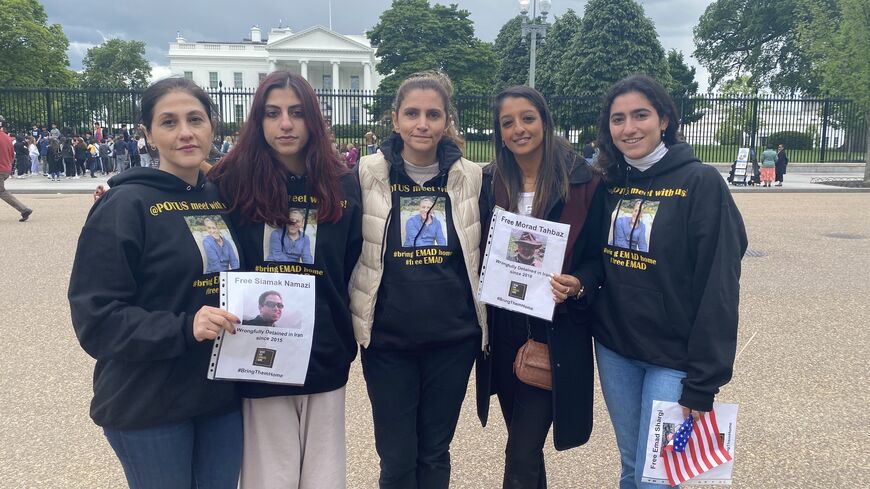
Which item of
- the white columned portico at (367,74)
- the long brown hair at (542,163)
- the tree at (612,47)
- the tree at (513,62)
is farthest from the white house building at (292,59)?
the long brown hair at (542,163)

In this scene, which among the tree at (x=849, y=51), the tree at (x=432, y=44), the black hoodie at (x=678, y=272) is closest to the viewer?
the black hoodie at (x=678, y=272)

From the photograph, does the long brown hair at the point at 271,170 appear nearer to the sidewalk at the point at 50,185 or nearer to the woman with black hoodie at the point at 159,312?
the woman with black hoodie at the point at 159,312

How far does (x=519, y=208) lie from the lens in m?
2.96

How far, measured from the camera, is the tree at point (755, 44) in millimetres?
46375

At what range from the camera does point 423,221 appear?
2.77 metres

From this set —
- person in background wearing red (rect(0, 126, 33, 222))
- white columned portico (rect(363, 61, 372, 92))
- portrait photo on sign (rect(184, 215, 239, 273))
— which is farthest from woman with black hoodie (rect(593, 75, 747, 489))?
white columned portico (rect(363, 61, 372, 92))

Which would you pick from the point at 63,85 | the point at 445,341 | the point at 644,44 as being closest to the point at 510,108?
the point at 445,341

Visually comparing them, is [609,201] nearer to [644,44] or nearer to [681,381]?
[681,381]

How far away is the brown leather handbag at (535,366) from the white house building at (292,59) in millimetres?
67878

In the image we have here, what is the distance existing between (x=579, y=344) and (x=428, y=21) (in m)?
52.8

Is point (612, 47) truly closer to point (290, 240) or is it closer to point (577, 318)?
point (577, 318)

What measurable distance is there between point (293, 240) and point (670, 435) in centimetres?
165

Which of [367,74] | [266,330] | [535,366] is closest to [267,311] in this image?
[266,330]

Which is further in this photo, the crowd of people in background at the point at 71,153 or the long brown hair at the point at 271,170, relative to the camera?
the crowd of people in background at the point at 71,153
